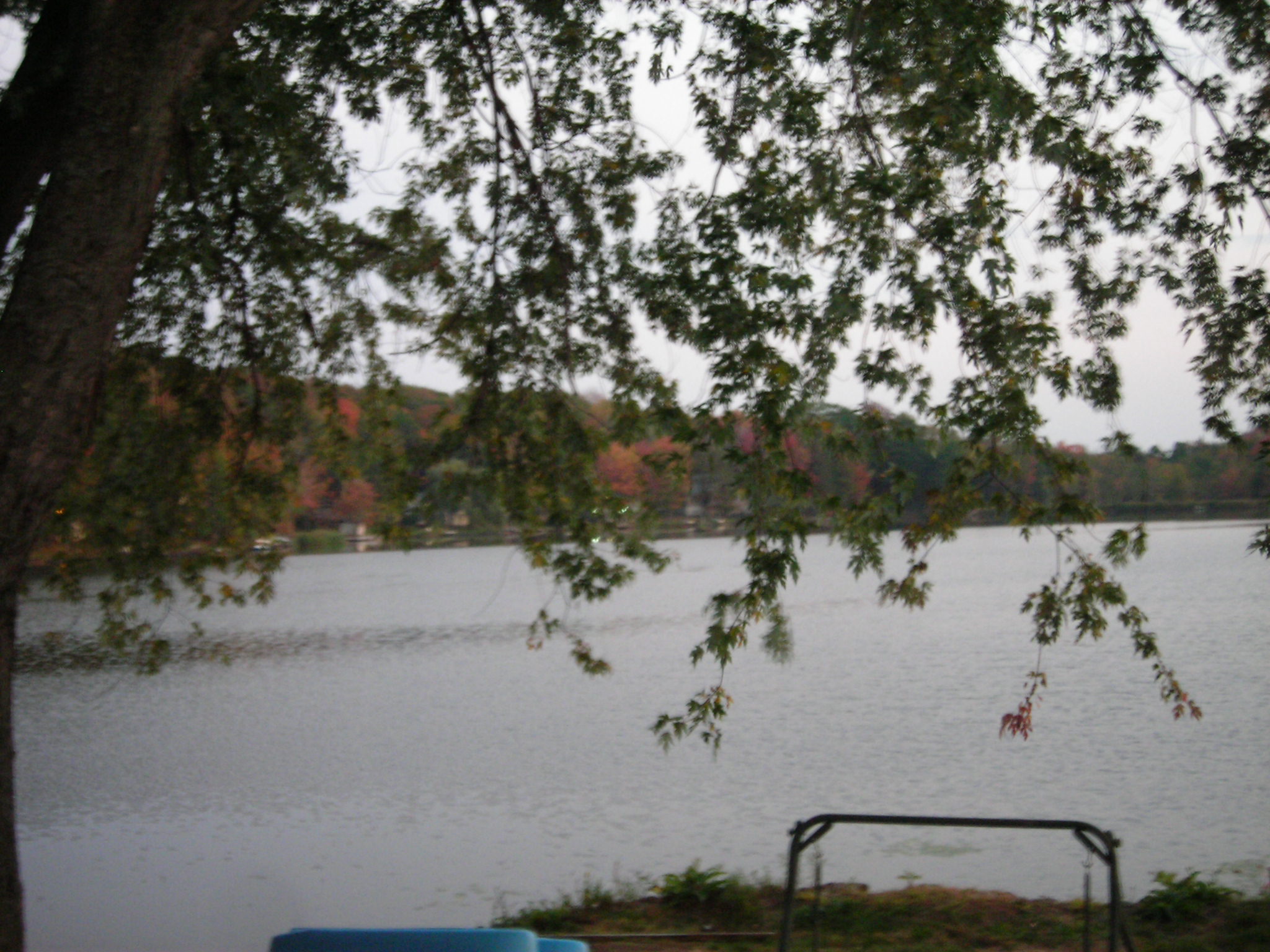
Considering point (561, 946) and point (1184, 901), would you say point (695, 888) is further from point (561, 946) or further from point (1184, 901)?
point (561, 946)

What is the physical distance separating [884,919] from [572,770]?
6.57 m

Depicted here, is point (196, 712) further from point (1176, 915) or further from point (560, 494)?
point (1176, 915)

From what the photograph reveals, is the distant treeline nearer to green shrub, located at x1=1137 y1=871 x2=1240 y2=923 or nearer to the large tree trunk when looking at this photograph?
green shrub, located at x1=1137 y1=871 x2=1240 y2=923

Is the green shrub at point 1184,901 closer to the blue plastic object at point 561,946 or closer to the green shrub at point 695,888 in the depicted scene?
the green shrub at point 695,888

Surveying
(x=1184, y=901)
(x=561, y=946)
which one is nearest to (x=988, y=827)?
(x=561, y=946)

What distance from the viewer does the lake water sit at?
8805 mm

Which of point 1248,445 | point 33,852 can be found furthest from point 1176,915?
point 33,852

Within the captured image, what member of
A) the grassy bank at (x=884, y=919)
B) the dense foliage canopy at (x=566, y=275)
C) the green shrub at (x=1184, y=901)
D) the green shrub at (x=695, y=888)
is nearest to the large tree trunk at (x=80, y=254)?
the dense foliage canopy at (x=566, y=275)

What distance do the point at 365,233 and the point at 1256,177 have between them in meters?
5.40

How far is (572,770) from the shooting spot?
12.8 metres

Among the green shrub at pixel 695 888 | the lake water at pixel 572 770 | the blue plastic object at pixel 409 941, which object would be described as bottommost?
the lake water at pixel 572 770

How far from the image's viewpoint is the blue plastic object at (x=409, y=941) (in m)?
2.81

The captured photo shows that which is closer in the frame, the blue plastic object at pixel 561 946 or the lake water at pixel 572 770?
the blue plastic object at pixel 561 946

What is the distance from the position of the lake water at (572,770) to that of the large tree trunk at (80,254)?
4.85 meters
